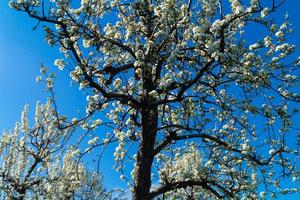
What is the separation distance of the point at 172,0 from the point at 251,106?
10.5 ft

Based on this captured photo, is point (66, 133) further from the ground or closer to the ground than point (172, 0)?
further from the ground

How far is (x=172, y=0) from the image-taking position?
11.5 m

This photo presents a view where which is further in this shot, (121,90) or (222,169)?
(222,169)

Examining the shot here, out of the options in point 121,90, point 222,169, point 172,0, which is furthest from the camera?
point 222,169

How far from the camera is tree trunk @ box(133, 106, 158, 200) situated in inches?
515

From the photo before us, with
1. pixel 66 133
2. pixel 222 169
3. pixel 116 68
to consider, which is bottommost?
pixel 222 169

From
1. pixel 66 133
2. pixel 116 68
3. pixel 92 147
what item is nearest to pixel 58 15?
pixel 116 68

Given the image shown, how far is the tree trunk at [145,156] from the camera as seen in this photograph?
1307cm

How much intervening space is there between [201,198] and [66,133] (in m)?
8.44

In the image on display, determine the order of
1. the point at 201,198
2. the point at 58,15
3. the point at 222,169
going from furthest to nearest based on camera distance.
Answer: the point at 201,198 < the point at 222,169 < the point at 58,15

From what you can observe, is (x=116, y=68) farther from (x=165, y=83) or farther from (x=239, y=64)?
(x=239, y=64)

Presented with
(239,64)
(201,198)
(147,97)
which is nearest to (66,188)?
(201,198)

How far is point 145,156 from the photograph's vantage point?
13.4 metres

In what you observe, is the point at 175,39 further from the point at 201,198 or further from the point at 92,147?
the point at 201,198
